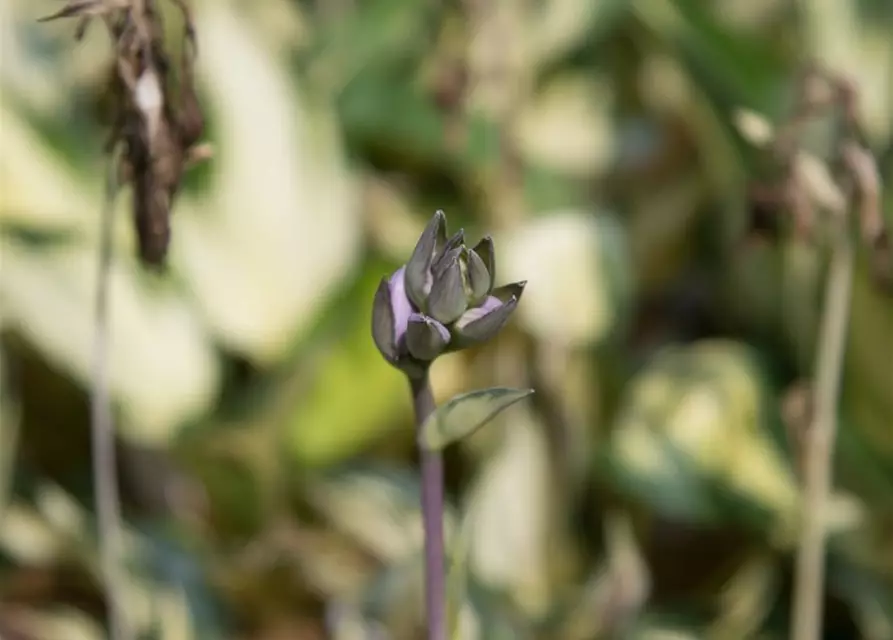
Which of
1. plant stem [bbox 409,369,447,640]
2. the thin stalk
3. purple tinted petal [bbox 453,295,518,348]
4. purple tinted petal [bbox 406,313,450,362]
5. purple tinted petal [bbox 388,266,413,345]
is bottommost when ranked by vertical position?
plant stem [bbox 409,369,447,640]

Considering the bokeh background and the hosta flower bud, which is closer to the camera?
the hosta flower bud

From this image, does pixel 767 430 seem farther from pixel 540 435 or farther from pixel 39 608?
pixel 39 608

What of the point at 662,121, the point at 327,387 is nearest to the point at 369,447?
the point at 327,387

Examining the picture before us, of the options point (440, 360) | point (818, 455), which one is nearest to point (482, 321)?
point (818, 455)

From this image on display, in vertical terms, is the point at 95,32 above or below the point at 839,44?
above

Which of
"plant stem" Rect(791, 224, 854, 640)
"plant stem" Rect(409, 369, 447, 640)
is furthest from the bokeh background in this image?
"plant stem" Rect(409, 369, 447, 640)

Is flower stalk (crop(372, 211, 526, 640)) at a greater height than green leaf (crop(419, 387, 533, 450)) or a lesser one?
greater

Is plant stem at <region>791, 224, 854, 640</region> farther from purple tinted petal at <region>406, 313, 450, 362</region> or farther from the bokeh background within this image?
purple tinted petal at <region>406, 313, 450, 362</region>
